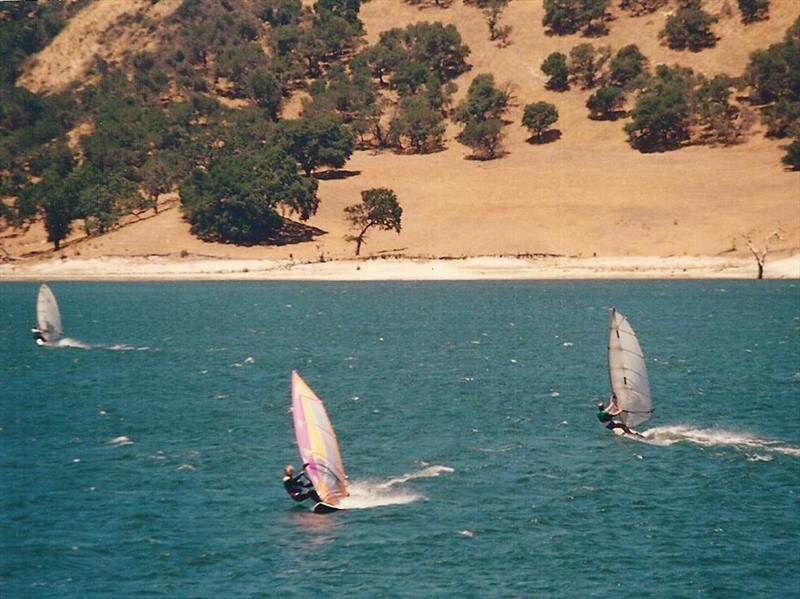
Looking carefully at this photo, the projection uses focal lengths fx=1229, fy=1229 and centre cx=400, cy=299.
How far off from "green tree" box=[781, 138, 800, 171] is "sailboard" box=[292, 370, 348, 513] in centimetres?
14875

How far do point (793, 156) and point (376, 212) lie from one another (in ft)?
213

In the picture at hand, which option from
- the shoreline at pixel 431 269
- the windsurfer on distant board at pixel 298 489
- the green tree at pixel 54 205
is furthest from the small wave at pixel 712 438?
the green tree at pixel 54 205

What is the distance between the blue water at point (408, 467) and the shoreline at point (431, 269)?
160 ft

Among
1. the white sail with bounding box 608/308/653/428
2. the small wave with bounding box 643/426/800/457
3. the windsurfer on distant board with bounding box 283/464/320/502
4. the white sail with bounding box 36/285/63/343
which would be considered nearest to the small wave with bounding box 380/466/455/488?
the windsurfer on distant board with bounding box 283/464/320/502

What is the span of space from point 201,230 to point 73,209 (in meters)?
19.3

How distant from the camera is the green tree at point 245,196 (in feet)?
546

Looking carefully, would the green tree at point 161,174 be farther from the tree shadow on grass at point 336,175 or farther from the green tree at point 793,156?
the green tree at point 793,156

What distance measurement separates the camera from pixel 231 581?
38625mm

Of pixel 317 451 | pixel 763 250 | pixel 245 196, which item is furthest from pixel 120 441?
pixel 763 250

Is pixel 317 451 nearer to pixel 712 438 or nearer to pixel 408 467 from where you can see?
pixel 408 467

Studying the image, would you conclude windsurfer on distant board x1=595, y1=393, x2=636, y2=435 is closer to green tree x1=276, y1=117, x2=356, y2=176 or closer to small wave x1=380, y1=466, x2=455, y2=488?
small wave x1=380, y1=466, x2=455, y2=488

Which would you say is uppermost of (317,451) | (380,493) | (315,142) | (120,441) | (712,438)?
(315,142)

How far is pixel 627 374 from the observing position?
2350 inches

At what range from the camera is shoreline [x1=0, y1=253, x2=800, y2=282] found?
153 m
